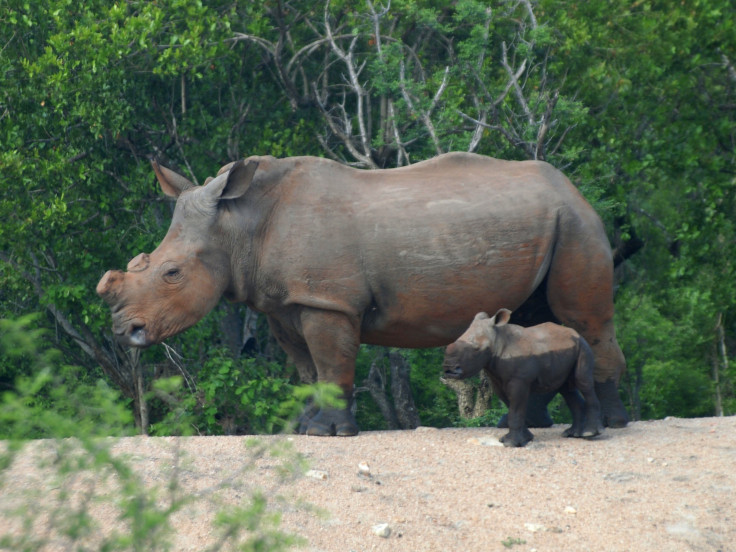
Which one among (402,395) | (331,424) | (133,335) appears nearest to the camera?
(133,335)

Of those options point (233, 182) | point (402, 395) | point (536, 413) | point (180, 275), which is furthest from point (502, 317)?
point (402, 395)

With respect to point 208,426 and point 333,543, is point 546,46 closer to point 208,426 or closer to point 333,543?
point 208,426

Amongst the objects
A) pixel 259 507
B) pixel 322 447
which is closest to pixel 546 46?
pixel 322 447

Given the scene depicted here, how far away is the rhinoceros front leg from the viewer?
8523mm

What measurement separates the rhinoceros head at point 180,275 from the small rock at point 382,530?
8.71 feet

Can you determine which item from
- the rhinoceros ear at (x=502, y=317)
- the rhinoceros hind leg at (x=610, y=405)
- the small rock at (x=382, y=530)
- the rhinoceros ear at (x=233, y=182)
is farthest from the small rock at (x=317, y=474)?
the rhinoceros hind leg at (x=610, y=405)

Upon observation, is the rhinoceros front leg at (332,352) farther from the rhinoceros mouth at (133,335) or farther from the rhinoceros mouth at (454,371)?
the rhinoceros mouth at (133,335)

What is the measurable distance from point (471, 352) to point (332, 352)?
1206 mm

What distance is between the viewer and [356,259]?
8.57m

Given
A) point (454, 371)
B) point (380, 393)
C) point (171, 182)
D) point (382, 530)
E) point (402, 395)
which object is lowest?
point (380, 393)

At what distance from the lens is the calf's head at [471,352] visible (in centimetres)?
792

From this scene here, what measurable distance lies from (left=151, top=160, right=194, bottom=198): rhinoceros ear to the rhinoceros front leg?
1594mm

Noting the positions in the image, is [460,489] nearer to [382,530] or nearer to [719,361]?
[382,530]

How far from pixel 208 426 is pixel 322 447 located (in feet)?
16.9
